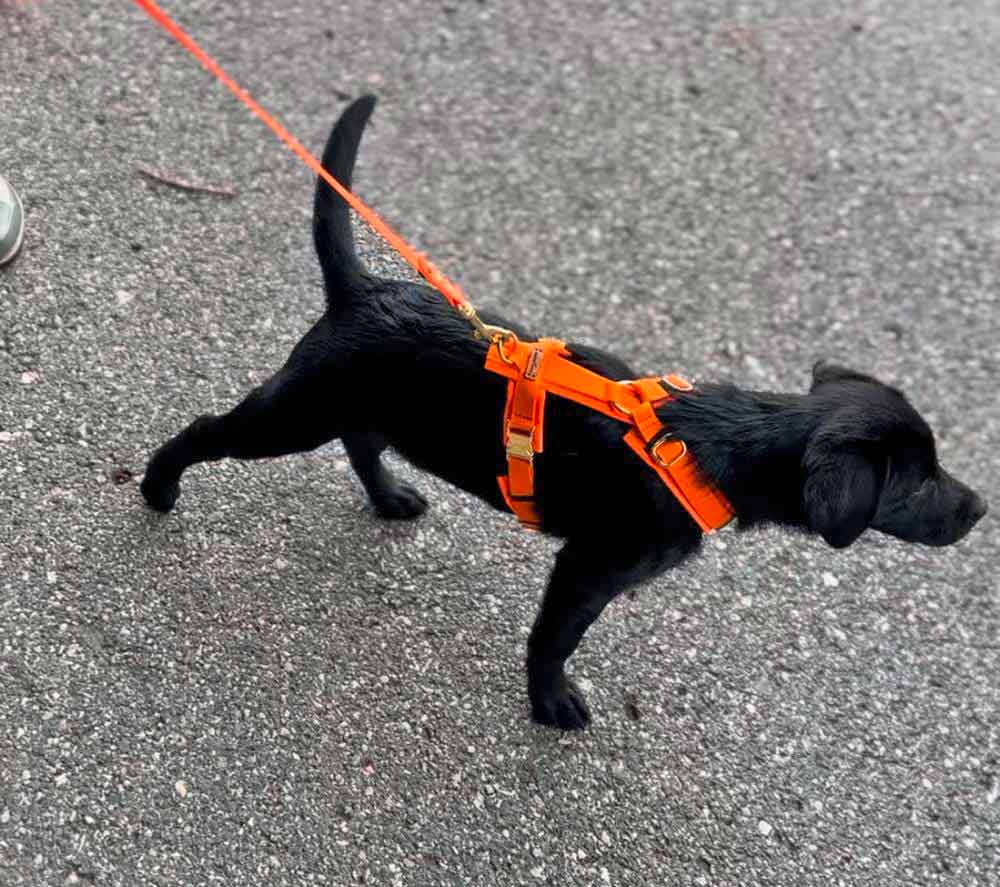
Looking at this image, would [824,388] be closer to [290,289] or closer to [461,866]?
[461,866]

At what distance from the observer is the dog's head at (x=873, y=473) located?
2.44 m

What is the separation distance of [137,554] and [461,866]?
4.45ft

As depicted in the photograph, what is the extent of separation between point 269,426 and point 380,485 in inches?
25.8

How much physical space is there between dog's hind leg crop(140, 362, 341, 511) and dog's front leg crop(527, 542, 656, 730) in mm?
720

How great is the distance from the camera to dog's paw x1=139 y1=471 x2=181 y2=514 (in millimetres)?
3316

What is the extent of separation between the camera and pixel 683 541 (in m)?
2.73

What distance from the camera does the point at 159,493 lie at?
3342 millimetres

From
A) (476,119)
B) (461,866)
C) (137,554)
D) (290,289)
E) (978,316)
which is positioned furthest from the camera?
(476,119)

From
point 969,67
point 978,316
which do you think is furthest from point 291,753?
point 969,67

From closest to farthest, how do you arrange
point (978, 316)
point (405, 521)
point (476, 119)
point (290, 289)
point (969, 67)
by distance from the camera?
point (405, 521), point (290, 289), point (978, 316), point (476, 119), point (969, 67)

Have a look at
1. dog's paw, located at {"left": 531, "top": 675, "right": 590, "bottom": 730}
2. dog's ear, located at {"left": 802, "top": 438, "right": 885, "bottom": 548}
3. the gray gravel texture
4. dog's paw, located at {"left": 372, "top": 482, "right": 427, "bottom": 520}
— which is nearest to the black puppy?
dog's ear, located at {"left": 802, "top": 438, "right": 885, "bottom": 548}

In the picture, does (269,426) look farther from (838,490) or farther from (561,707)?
(838,490)

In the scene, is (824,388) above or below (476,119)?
above

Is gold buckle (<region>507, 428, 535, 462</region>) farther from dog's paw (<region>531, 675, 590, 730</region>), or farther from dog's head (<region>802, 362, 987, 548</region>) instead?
dog's paw (<region>531, 675, 590, 730</region>)
